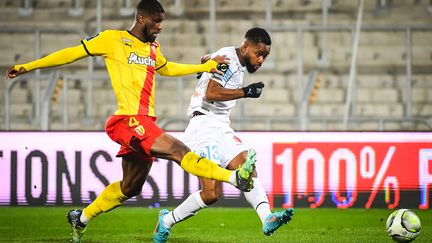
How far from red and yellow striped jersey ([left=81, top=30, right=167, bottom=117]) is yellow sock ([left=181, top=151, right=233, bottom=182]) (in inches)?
26.4

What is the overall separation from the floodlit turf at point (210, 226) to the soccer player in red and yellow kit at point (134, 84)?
96cm

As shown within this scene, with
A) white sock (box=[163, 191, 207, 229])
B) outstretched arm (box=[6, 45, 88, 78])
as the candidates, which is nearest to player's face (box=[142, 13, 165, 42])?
outstretched arm (box=[6, 45, 88, 78])

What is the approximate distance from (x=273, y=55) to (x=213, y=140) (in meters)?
9.99

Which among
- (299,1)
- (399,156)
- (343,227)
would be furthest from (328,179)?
(299,1)

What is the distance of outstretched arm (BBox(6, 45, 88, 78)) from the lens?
6953 millimetres

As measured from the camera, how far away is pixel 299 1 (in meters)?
18.7

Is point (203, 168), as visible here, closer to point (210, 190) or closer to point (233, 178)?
point (233, 178)

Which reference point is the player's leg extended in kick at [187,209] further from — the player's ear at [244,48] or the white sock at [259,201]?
the player's ear at [244,48]

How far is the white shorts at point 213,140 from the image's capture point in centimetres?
763

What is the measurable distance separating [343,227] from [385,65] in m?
8.56

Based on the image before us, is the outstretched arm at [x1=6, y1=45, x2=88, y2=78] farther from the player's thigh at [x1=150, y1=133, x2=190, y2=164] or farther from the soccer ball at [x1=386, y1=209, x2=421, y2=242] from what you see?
the soccer ball at [x1=386, y1=209, x2=421, y2=242]

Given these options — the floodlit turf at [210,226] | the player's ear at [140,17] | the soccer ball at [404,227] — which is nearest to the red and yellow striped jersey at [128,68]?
the player's ear at [140,17]

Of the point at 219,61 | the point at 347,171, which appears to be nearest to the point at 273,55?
the point at 347,171

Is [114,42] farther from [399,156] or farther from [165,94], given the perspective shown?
[165,94]
